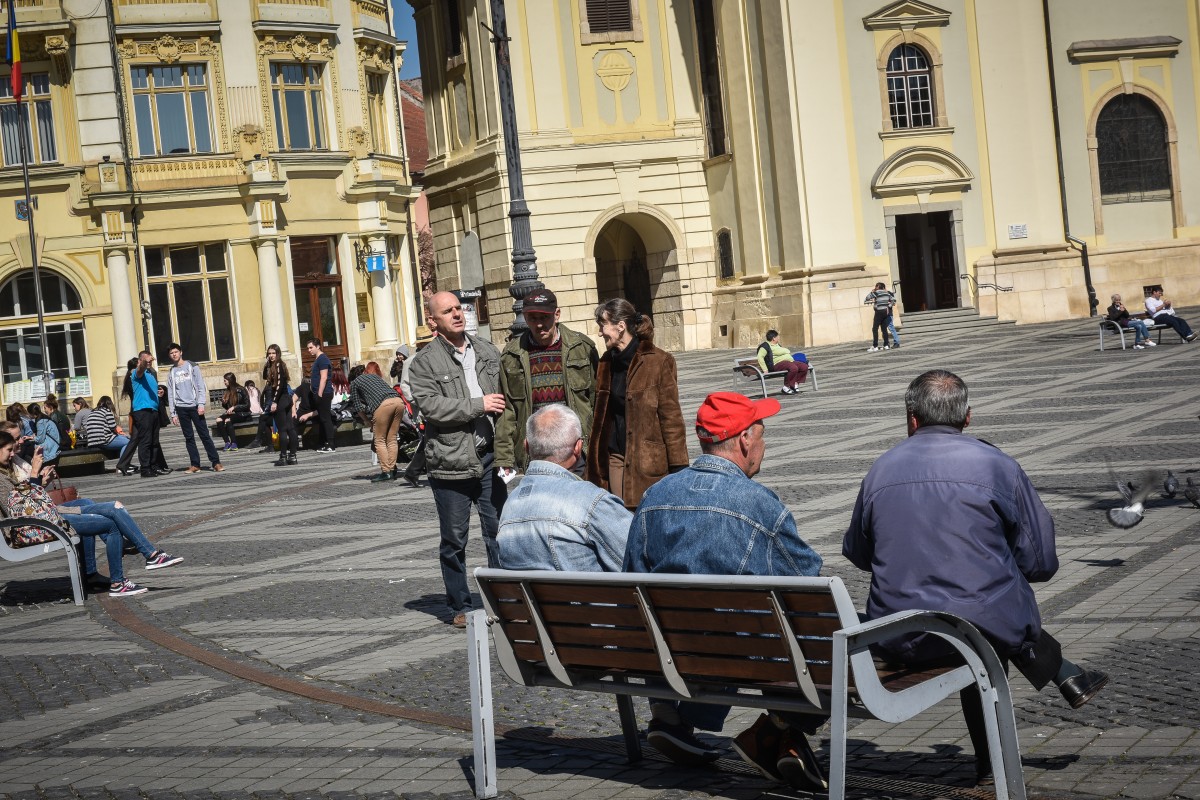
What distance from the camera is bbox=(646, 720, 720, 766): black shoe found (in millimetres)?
5949

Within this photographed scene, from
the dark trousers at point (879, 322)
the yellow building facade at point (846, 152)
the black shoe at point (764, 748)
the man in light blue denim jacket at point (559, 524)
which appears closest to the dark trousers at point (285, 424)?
the dark trousers at point (879, 322)

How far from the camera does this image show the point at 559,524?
608 cm

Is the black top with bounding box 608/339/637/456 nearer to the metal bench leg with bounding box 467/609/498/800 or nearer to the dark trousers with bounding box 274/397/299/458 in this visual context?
the metal bench leg with bounding box 467/609/498/800

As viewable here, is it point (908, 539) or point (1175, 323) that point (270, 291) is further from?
point (908, 539)

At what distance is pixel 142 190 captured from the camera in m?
40.2

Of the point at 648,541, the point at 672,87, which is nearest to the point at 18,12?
the point at 672,87

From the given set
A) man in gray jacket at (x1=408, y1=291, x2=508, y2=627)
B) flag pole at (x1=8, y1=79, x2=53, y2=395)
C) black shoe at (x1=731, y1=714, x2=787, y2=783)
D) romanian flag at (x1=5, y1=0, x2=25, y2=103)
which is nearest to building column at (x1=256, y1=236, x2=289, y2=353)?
flag pole at (x1=8, y1=79, x2=53, y2=395)

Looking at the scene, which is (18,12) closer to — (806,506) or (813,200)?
(813,200)

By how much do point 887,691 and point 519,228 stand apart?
45.3 ft

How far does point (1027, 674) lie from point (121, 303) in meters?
37.3

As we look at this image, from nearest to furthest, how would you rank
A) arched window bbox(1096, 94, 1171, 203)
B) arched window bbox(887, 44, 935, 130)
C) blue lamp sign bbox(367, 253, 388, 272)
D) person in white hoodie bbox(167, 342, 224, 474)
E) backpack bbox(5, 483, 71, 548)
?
1. backpack bbox(5, 483, 71, 548)
2. person in white hoodie bbox(167, 342, 224, 474)
3. arched window bbox(887, 44, 935, 130)
4. arched window bbox(1096, 94, 1171, 203)
5. blue lamp sign bbox(367, 253, 388, 272)

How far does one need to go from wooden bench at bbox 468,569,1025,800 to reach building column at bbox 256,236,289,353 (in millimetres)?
36081

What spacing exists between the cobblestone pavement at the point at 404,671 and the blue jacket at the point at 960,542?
648mm

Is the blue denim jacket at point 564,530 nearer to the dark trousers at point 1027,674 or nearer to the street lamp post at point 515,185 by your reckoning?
the dark trousers at point 1027,674
